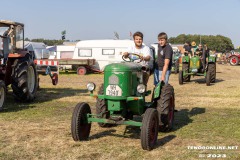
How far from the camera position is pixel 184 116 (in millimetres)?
7129

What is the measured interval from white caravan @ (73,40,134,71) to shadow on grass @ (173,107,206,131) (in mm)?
12723

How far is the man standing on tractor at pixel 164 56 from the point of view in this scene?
6.11 meters

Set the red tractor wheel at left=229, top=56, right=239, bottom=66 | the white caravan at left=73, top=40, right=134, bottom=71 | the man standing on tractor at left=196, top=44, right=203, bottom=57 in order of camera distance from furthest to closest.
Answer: the red tractor wheel at left=229, top=56, right=239, bottom=66 → the white caravan at left=73, top=40, right=134, bottom=71 → the man standing on tractor at left=196, top=44, right=203, bottom=57

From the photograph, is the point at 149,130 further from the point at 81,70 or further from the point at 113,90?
the point at 81,70

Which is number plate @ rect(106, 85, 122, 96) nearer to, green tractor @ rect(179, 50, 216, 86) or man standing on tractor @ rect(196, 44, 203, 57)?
green tractor @ rect(179, 50, 216, 86)

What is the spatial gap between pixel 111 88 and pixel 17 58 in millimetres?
4479

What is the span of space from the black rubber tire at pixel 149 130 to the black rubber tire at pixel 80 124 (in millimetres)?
968

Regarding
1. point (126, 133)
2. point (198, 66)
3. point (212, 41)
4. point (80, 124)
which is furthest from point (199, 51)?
point (212, 41)

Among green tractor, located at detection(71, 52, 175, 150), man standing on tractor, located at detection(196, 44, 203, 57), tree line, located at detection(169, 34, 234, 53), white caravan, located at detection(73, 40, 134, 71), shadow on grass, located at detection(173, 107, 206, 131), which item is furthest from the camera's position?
tree line, located at detection(169, 34, 234, 53)

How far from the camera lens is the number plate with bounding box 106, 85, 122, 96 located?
492 centimetres

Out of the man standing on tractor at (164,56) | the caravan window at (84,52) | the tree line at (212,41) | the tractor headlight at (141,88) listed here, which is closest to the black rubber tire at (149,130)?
the tractor headlight at (141,88)

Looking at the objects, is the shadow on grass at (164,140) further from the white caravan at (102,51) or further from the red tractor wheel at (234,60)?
the red tractor wheel at (234,60)

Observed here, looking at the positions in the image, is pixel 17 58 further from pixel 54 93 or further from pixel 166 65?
pixel 166 65

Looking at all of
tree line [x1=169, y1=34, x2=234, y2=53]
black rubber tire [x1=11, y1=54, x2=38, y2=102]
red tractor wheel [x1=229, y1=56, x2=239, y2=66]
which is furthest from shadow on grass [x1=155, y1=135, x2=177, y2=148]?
tree line [x1=169, y1=34, x2=234, y2=53]
